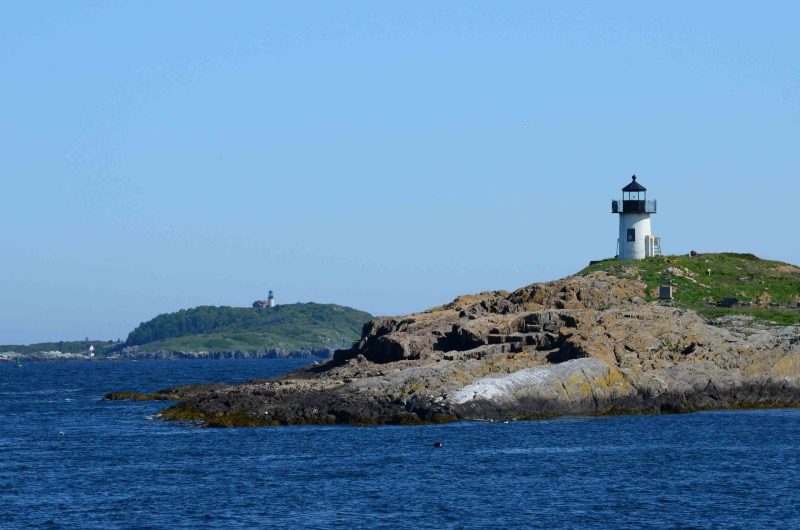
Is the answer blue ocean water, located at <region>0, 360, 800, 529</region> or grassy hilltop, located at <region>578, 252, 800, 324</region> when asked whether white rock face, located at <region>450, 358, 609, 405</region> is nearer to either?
blue ocean water, located at <region>0, 360, 800, 529</region>

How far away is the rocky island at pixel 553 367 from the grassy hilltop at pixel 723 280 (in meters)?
0.38

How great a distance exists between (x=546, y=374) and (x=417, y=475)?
20.0 meters

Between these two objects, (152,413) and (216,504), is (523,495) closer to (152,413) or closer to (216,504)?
(216,504)

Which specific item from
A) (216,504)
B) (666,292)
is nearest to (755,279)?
(666,292)

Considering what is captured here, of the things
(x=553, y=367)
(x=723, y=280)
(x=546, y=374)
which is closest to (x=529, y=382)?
(x=546, y=374)

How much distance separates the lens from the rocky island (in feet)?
234

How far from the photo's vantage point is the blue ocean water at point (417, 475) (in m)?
44.8

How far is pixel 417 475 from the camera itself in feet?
175

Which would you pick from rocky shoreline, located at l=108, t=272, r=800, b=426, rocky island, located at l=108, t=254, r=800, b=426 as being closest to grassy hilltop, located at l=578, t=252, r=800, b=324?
rocky island, located at l=108, t=254, r=800, b=426

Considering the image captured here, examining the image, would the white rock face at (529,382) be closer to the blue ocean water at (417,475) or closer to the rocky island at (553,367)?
the rocky island at (553,367)

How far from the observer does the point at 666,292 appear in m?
88.6

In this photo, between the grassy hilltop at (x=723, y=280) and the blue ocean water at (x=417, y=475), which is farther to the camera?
the grassy hilltop at (x=723, y=280)

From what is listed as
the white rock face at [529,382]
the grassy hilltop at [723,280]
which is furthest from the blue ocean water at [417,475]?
the grassy hilltop at [723,280]

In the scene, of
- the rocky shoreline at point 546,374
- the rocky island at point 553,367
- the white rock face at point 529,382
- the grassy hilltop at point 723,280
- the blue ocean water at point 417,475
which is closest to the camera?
the blue ocean water at point 417,475
